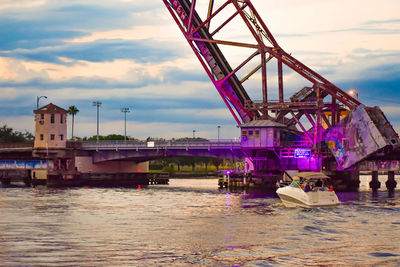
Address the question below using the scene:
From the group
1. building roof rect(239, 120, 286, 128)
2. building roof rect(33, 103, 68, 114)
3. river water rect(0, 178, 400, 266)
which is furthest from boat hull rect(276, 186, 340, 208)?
building roof rect(33, 103, 68, 114)

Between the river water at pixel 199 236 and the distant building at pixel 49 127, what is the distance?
52.1m

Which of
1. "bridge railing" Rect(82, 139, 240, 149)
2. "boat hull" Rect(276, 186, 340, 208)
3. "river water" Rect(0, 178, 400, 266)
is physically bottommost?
"river water" Rect(0, 178, 400, 266)

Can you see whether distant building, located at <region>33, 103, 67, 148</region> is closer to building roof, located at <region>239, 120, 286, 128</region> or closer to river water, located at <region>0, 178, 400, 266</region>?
building roof, located at <region>239, 120, 286, 128</region>

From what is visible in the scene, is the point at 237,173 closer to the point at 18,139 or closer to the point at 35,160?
the point at 35,160

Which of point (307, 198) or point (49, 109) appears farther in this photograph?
point (49, 109)

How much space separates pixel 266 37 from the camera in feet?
300

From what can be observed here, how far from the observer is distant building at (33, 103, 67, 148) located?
108875mm

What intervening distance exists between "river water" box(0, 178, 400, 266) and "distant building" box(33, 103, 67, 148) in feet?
171

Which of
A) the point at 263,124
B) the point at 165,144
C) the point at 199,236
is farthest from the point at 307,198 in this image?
the point at 165,144

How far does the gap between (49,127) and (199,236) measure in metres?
76.2

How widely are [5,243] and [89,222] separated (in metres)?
11.3

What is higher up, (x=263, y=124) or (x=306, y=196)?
(x=263, y=124)

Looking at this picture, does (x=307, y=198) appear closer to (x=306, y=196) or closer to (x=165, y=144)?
(x=306, y=196)

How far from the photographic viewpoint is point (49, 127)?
108812 millimetres
